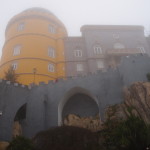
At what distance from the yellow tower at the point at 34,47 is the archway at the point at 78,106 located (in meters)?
7.98

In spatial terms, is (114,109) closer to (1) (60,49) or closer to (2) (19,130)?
(2) (19,130)

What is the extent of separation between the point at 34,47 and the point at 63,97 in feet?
45.8

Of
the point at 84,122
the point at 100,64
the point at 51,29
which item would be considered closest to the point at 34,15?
the point at 51,29

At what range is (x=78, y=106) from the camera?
23.4 meters

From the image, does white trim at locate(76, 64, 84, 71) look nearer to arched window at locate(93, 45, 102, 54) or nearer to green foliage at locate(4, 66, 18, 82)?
arched window at locate(93, 45, 102, 54)

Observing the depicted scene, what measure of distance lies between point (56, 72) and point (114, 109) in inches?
626

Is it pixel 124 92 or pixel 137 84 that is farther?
pixel 124 92

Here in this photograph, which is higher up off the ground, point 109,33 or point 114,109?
point 109,33

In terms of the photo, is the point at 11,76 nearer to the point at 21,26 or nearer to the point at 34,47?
the point at 34,47

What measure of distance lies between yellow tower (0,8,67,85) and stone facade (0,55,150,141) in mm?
7526

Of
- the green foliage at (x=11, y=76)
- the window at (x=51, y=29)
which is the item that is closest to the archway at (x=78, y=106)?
the green foliage at (x=11, y=76)

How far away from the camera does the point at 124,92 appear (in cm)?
2006

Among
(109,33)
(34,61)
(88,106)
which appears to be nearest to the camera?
(88,106)

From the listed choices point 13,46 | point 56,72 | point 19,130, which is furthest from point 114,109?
point 13,46
